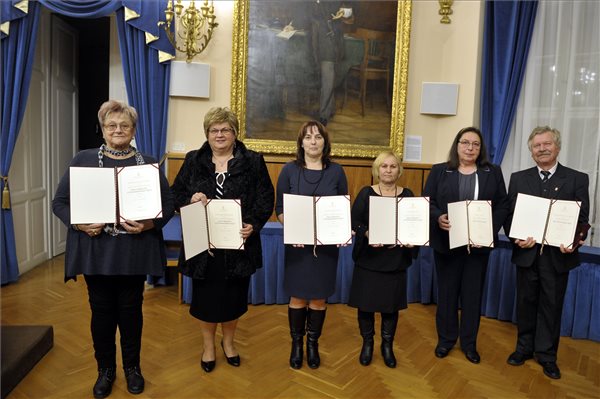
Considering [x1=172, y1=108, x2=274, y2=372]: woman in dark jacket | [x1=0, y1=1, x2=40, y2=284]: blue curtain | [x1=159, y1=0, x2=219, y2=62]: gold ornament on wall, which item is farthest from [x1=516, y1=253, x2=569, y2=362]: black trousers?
[x1=0, y1=1, x2=40, y2=284]: blue curtain

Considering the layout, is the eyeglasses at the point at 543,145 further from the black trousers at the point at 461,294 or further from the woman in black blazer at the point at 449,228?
the black trousers at the point at 461,294

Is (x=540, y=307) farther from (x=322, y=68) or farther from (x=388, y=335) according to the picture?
(x=322, y=68)

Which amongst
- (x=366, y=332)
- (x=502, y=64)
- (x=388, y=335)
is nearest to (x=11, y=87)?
(x=366, y=332)

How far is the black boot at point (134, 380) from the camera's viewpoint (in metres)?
2.55

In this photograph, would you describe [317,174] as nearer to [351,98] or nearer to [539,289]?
[539,289]

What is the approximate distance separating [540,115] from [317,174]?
10.2ft

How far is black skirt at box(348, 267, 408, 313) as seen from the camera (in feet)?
9.32

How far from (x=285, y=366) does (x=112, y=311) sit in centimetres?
117

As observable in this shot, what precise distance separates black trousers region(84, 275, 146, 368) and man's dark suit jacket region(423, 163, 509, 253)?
1.94 meters

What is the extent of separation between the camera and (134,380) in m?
2.56

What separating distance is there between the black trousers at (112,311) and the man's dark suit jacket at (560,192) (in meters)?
2.42

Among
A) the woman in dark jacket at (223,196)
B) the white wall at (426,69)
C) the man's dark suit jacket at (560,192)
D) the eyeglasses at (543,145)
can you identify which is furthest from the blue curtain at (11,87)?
the eyeglasses at (543,145)

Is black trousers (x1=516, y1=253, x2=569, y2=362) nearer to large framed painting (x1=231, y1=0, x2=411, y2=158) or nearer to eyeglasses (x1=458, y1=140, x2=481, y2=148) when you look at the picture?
eyeglasses (x1=458, y1=140, x2=481, y2=148)

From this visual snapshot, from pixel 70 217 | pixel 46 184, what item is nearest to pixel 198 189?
pixel 70 217
